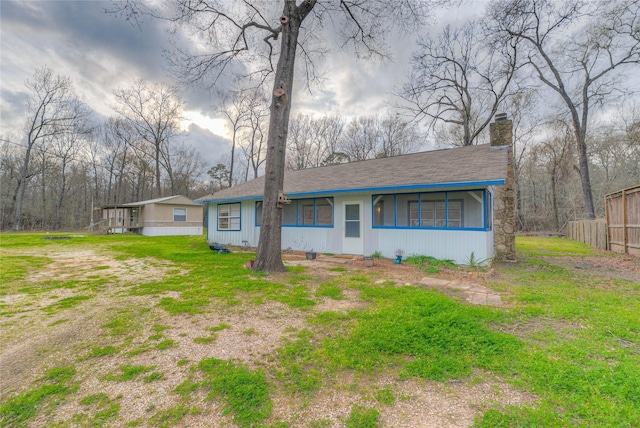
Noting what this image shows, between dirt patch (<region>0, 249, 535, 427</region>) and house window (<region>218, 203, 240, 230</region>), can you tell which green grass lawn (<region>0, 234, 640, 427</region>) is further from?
house window (<region>218, 203, 240, 230</region>)

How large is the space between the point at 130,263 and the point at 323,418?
29.0 ft

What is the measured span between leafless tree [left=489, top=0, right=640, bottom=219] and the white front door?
48.6ft

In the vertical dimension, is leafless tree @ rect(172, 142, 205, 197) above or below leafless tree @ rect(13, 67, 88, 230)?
→ below

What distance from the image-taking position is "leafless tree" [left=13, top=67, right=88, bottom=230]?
893 inches

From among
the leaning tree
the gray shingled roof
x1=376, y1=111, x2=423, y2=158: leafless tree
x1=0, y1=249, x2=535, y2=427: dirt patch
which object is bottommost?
x1=0, y1=249, x2=535, y2=427: dirt patch

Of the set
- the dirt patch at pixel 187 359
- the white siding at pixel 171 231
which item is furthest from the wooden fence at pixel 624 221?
the white siding at pixel 171 231

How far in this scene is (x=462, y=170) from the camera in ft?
24.5

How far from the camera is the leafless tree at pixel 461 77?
16.8m

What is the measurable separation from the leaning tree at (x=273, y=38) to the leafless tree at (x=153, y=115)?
18.5m

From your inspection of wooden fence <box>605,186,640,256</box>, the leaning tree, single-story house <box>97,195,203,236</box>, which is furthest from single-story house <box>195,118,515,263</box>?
single-story house <box>97,195,203,236</box>

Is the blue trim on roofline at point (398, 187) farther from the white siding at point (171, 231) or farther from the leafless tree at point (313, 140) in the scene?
the leafless tree at point (313, 140)

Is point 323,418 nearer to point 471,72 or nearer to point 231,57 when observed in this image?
point 231,57

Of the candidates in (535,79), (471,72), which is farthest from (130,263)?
(535,79)

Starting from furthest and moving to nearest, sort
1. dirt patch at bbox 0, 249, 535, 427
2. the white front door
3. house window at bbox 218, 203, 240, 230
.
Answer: house window at bbox 218, 203, 240, 230, the white front door, dirt patch at bbox 0, 249, 535, 427
